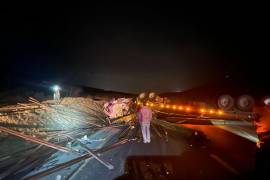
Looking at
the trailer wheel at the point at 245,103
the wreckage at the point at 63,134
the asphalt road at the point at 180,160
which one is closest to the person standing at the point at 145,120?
the asphalt road at the point at 180,160

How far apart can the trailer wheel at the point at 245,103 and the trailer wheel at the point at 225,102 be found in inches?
17.4

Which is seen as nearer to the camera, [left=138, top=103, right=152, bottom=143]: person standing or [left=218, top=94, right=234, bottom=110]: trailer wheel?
[left=138, top=103, right=152, bottom=143]: person standing

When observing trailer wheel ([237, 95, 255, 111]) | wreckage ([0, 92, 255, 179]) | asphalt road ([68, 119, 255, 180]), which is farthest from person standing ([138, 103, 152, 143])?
trailer wheel ([237, 95, 255, 111])

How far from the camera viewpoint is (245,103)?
54.8ft

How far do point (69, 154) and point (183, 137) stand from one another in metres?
5.37

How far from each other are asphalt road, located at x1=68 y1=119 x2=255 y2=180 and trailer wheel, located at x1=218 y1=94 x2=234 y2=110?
5.65 meters

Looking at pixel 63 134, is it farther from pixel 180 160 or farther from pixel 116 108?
pixel 116 108

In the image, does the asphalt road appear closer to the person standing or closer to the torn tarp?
the person standing

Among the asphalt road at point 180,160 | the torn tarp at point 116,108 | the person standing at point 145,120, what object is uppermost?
the torn tarp at point 116,108

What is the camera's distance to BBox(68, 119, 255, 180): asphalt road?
690 centimetres

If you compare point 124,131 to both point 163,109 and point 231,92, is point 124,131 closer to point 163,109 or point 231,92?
point 231,92

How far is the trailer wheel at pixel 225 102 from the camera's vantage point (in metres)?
17.4

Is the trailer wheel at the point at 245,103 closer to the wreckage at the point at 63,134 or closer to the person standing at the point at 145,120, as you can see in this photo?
the wreckage at the point at 63,134

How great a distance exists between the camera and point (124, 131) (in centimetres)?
1388
